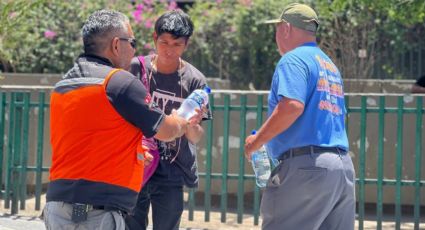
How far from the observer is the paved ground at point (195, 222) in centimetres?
829

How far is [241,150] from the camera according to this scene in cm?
858

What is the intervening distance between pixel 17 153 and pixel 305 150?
499cm

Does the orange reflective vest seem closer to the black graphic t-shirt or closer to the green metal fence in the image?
the black graphic t-shirt

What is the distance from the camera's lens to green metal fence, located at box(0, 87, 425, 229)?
8281 millimetres

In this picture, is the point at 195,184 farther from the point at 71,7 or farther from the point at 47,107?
the point at 71,7

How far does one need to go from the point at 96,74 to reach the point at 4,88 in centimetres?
542

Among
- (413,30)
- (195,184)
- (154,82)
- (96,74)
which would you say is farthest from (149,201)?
(413,30)

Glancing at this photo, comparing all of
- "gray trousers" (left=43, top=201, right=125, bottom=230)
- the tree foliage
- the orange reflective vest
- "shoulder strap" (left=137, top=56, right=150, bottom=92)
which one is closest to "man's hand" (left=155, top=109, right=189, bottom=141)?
the orange reflective vest

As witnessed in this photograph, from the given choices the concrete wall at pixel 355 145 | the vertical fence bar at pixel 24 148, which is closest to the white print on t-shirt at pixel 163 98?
the concrete wall at pixel 355 145

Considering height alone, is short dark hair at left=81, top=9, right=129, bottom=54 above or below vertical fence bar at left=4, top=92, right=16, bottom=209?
above

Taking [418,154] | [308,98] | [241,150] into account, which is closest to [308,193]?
[308,98]

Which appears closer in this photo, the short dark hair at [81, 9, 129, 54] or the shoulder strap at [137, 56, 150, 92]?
the short dark hair at [81, 9, 129, 54]

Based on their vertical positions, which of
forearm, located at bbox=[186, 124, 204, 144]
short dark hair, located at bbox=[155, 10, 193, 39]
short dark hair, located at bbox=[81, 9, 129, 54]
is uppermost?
short dark hair, located at bbox=[155, 10, 193, 39]

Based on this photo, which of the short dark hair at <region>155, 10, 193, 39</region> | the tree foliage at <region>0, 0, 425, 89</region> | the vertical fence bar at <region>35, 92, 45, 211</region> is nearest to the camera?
the short dark hair at <region>155, 10, 193, 39</region>
